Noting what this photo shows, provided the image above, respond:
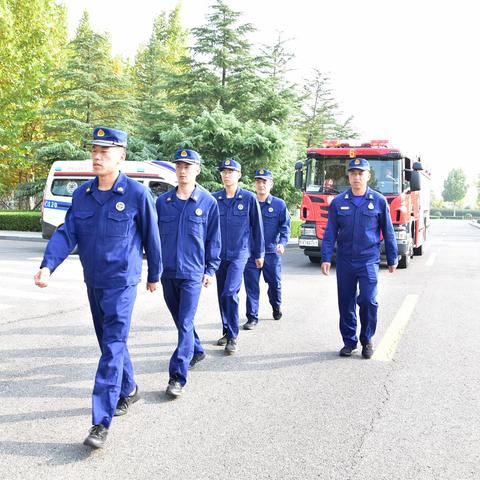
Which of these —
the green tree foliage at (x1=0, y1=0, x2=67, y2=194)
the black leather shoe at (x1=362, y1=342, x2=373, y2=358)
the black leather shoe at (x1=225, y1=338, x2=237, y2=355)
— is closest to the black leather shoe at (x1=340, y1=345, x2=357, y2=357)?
the black leather shoe at (x1=362, y1=342, x2=373, y2=358)

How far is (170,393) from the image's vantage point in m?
4.25

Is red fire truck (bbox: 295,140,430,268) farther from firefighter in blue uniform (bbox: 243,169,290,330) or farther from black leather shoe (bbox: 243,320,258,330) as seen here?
black leather shoe (bbox: 243,320,258,330)

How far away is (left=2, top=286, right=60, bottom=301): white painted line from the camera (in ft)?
28.5

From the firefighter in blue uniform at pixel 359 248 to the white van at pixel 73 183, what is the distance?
404 inches

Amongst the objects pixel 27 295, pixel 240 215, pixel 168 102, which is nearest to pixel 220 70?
pixel 168 102

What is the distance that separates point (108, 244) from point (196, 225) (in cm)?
113

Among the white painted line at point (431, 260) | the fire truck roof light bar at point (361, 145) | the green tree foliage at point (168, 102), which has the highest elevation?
the green tree foliage at point (168, 102)

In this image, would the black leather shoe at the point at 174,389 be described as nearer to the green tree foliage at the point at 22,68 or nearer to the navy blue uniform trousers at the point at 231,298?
the navy blue uniform trousers at the point at 231,298

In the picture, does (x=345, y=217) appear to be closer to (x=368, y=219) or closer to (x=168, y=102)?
(x=368, y=219)

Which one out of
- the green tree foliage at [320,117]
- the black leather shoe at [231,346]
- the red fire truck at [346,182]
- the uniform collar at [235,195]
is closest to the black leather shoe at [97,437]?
the black leather shoe at [231,346]

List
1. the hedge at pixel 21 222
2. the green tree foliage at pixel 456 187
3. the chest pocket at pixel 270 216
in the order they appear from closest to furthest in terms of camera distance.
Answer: the chest pocket at pixel 270 216 → the hedge at pixel 21 222 → the green tree foliage at pixel 456 187

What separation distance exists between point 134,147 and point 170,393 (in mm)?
20229

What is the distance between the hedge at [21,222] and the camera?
23.7 metres

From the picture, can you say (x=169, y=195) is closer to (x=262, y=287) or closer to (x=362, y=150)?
(x=262, y=287)
